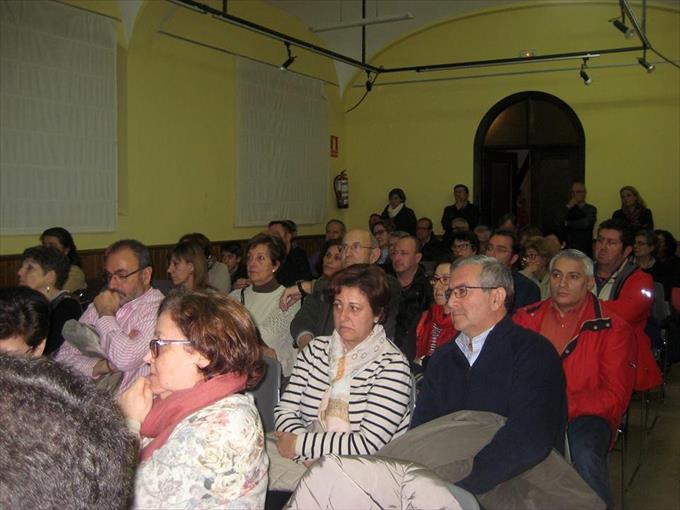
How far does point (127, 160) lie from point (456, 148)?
5.29m

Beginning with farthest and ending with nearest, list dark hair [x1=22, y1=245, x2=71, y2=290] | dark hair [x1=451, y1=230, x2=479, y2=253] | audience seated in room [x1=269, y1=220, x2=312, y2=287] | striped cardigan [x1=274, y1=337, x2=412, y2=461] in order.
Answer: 1. audience seated in room [x1=269, y1=220, x2=312, y2=287]
2. dark hair [x1=451, y1=230, x2=479, y2=253]
3. dark hair [x1=22, y1=245, x2=71, y2=290]
4. striped cardigan [x1=274, y1=337, x2=412, y2=461]

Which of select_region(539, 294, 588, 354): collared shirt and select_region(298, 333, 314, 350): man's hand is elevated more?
select_region(539, 294, 588, 354): collared shirt

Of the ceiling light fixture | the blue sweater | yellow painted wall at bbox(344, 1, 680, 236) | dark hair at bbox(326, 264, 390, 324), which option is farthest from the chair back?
yellow painted wall at bbox(344, 1, 680, 236)

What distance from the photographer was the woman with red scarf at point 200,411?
1.79 metres

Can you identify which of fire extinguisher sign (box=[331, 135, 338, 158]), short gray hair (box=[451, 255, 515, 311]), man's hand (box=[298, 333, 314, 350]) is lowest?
man's hand (box=[298, 333, 314, 350])

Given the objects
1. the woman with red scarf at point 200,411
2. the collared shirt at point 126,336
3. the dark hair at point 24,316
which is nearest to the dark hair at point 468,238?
the collared shirt at point 126,336

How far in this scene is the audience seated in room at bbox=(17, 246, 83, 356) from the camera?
12.1 ft

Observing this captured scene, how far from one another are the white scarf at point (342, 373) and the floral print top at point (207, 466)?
0.96 metres

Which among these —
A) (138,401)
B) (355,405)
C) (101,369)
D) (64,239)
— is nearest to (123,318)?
(101,369)

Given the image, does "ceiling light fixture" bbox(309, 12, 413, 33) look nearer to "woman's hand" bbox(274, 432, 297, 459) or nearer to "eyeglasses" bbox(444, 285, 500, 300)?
"eyeglasses" bbox(444, 285, 500, 300)

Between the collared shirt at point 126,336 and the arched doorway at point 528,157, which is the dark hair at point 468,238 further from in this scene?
the arched doorway at point 528,157

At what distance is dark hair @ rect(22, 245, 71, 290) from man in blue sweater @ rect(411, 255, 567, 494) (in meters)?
2.14

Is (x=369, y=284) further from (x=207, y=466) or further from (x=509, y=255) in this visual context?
(x=509, y=255)

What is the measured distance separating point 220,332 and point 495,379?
3.49 feet
